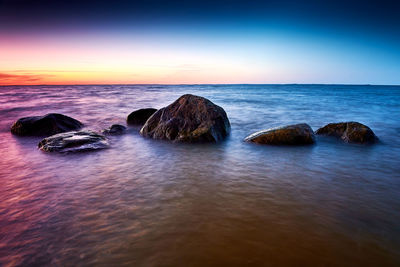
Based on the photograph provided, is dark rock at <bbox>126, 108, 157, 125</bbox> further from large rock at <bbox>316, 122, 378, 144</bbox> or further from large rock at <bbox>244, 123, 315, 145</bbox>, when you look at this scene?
large rock at <bbox>316, 122, 378, 144</bbox>

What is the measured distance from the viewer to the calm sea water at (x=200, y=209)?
7.99 feet

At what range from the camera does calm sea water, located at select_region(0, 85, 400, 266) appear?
2436 millimetres

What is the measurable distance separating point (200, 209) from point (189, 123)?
4.45 meters

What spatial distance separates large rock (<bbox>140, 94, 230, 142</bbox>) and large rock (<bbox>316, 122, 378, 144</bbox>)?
3.48 meters

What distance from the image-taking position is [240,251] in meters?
2.48

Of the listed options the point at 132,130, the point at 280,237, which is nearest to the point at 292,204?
the point at 280,237

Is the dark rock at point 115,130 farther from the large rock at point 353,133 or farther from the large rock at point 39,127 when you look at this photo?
the large rock at point 353,133

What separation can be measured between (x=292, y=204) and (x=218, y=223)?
3.86 feet

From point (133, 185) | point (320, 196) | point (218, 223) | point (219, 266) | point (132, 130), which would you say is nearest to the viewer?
point (219, 266)

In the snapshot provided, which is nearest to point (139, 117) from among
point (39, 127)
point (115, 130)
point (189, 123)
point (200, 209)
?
point (115, 130)

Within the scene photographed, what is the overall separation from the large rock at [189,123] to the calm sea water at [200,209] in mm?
1406

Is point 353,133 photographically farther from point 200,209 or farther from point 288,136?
point 200,209

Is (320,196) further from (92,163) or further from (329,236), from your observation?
(92,163)

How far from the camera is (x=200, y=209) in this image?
3322mm
